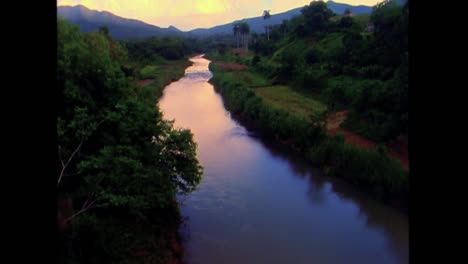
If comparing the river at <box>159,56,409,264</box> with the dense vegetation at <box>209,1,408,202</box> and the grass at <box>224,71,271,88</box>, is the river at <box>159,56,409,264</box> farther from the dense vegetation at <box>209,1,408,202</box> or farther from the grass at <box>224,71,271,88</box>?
the grass at <box>224,71,271,88</box>

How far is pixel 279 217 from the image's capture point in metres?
11.0

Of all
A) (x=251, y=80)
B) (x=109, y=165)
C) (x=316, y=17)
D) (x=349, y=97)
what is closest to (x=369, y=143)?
(x=349, y=97)

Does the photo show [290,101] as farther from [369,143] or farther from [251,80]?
[369,143]

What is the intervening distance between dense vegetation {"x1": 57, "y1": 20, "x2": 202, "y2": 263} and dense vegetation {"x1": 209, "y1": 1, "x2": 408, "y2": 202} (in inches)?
227

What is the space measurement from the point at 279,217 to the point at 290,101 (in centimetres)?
1410

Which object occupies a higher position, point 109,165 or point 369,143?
point 109,165

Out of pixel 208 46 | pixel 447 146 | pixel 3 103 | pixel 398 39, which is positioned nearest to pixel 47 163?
pixel 3 103

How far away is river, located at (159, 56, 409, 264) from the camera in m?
9.26

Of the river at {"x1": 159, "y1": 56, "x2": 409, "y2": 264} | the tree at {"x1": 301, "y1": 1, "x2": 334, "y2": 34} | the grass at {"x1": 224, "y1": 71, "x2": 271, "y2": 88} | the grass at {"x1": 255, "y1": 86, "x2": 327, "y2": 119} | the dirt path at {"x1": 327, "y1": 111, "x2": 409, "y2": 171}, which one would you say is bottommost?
the river at {"x1": 159, "y1": 56, "x2": 409, "y2": 264}

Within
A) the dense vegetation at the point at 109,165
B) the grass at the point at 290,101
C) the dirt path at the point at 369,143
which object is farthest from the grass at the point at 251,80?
the dense vegetation at the point at 109,165

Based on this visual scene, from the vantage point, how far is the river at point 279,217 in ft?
30.4

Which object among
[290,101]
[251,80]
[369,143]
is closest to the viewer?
[369,143]

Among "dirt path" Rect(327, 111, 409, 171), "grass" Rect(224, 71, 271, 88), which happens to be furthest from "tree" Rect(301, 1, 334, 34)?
"dirt path" Rect(327, 111, 409, 171)

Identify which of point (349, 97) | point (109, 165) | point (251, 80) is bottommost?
point (109, 165)
